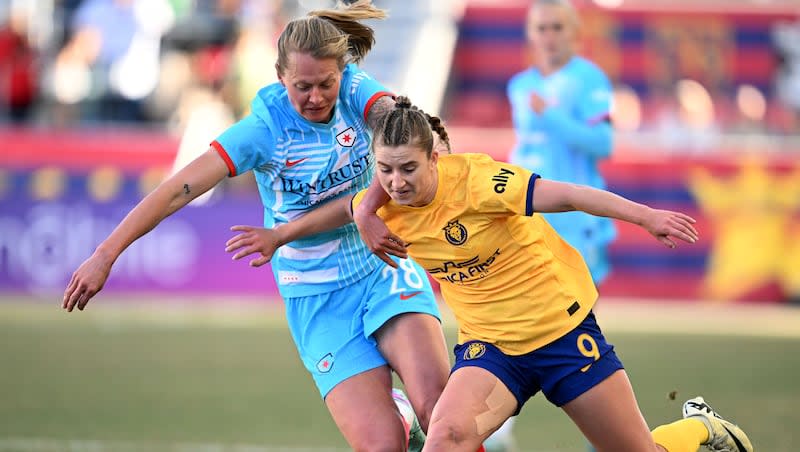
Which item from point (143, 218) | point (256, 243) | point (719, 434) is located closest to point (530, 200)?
point (256, 243)

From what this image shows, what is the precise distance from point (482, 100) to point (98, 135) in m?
6.13

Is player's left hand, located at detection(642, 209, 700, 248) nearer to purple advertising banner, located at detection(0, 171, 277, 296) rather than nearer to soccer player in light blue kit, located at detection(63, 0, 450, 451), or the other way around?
soccer player in light blue kit, located at detection(63, 0, 450, 451)

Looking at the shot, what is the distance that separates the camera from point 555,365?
5656 mm

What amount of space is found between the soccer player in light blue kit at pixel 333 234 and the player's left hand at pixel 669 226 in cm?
126

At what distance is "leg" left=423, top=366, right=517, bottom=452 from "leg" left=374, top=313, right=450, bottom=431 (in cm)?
29

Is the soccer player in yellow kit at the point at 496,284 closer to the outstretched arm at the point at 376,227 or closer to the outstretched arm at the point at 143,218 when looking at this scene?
the outstretched arm at the point at 376,227

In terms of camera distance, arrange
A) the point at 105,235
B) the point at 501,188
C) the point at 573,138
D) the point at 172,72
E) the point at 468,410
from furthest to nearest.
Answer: the point at 172,72 < the point at 105,235 < the point at 573,138 < the point at 501,188 < the point at 468,410

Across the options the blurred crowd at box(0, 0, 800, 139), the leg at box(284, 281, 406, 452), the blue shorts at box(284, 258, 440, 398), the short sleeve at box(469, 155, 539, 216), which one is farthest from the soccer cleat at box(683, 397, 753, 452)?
the blurred crowd at box(0, 0, 800, 139)

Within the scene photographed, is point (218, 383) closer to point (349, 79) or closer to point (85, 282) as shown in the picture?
point (349, 79)

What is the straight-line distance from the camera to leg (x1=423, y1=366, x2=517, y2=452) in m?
5.39

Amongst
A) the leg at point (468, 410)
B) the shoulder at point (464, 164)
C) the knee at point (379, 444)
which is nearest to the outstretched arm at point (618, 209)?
the shoulder at point (464, 164)

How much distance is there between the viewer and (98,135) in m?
16.7

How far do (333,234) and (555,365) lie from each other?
1.30 m

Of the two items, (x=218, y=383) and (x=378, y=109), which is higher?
(x=378, y=109)
